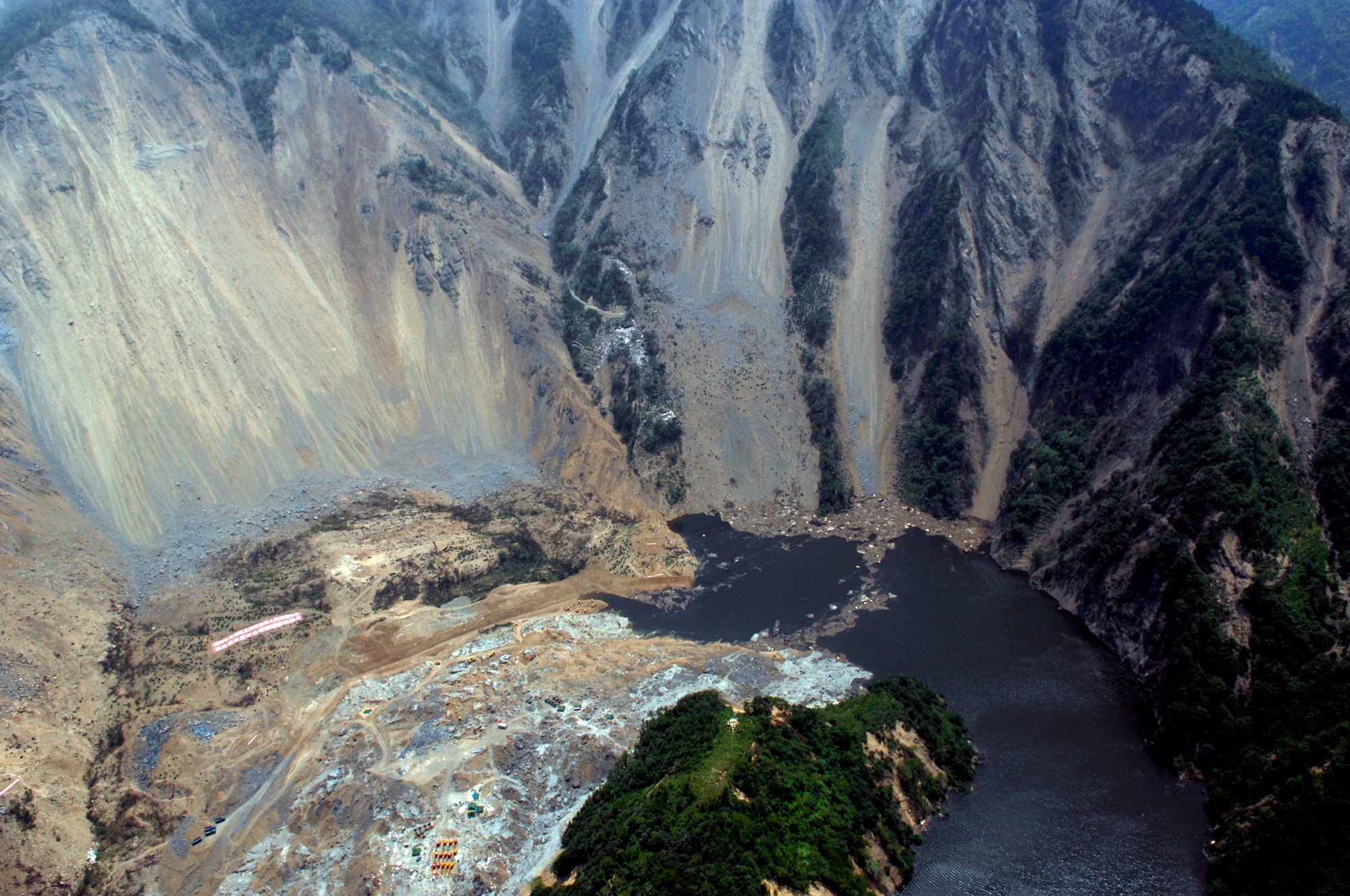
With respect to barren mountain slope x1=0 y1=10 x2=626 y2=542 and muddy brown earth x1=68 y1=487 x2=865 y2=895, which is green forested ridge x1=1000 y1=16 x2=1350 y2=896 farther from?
barren mountain slope x1=0 y1=10 x2=626 y2=542

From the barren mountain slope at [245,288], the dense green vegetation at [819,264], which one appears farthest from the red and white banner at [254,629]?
the dense green vegetation at [819,264]

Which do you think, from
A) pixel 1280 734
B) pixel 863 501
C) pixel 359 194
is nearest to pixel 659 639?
pixel 863 501

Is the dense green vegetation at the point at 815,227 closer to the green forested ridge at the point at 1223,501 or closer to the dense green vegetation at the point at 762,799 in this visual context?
the green forested ridge at the point at 1223,501

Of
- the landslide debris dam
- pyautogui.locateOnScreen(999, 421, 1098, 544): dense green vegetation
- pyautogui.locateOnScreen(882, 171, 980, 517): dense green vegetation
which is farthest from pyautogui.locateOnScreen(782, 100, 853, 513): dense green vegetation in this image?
pyautogui.locateOnScreen(999, 421, 1098, 544): dense green vegetation

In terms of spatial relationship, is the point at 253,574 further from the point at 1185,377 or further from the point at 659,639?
the point at 1185,377

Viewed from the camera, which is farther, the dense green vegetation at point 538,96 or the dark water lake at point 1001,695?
the dense green vegetation at point 538,96

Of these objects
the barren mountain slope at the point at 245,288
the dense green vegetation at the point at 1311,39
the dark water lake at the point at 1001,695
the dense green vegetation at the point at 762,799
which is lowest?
the dense green vegetation at the point at 762,799

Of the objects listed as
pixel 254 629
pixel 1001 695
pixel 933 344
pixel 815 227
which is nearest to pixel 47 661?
pixel 254 629

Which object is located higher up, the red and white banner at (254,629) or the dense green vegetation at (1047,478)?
the dense green vegetation at (1047,478)
